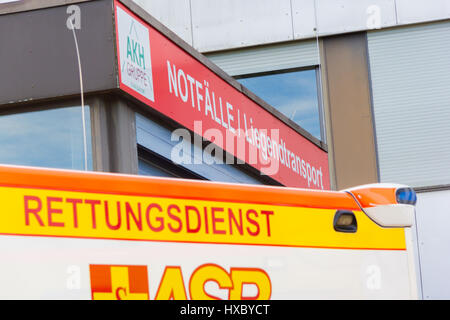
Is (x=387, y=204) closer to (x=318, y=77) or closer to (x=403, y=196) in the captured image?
(x=403, y=196)

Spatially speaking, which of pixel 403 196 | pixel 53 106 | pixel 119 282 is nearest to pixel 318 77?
pixel 53 106

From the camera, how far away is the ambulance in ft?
9.14

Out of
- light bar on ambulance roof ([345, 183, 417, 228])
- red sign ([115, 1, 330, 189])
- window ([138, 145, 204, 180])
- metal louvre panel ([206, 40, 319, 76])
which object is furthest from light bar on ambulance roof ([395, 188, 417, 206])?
metal louvre panel ([206, 40, 319, 76])

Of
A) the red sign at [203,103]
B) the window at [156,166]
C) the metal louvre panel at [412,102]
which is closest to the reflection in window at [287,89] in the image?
the metal louvre panel at [412,102]

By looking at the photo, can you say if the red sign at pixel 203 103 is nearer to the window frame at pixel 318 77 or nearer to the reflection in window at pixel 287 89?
the window frame at pixel 318 77

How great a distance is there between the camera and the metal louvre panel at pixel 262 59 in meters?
14.6

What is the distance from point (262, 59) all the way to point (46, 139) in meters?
9.38

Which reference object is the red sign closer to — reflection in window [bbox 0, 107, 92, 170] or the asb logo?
reflection in window [bbox 0, 107, 92, 170]

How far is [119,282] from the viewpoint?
2945 mm

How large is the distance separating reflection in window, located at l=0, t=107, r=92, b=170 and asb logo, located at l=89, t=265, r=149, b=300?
2.62 metres

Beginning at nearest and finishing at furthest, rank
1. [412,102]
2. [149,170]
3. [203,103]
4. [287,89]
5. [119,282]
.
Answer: [119,282], [149,170], [203,103], [412,102], [287,89]

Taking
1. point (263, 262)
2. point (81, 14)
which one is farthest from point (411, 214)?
point (81, 14)

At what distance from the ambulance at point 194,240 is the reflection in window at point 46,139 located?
236cm

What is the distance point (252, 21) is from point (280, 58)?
2.46 feet
